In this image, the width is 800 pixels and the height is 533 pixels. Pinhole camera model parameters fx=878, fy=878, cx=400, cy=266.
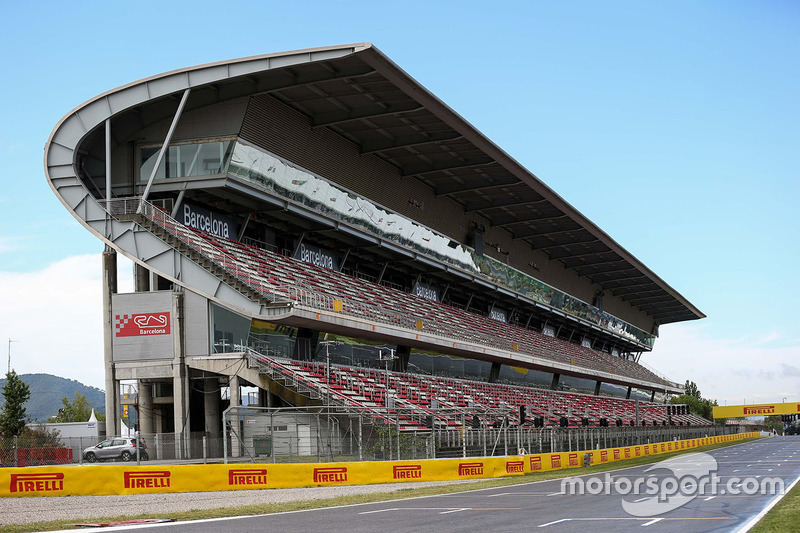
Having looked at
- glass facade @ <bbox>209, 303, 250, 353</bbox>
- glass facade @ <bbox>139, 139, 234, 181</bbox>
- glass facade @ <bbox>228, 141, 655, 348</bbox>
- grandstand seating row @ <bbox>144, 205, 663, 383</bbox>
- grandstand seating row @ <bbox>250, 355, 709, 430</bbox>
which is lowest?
grandstand seating row @ <bbox>250, 355, 709, 430</bbox>

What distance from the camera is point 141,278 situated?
39.6 m

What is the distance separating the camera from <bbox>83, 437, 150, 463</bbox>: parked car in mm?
35094

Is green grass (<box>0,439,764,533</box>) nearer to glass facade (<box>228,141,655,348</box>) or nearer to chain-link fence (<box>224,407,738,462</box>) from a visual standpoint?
chain-link fence (<box>224,407,738,462</box>)

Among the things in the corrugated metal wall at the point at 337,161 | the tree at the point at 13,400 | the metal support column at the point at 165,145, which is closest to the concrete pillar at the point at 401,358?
the corrugated metal wall at the point at 337,161

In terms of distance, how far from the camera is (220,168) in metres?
37.8

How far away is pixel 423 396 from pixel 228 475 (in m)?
21.9

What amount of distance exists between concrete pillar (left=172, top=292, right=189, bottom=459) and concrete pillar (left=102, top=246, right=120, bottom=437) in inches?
105

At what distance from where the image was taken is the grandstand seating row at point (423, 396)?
3631 centimetres

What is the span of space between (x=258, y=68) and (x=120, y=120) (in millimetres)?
7711

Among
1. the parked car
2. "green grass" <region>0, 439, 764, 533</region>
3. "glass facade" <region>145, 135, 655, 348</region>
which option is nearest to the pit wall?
"green grass" <region>0, 439, 764, 533</region>

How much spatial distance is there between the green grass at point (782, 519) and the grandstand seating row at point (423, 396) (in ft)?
50.9

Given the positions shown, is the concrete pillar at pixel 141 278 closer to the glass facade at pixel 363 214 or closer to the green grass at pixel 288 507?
the glass facade at pixel 363 214

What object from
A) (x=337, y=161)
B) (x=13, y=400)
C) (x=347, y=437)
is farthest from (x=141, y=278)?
(x=13, y=400)

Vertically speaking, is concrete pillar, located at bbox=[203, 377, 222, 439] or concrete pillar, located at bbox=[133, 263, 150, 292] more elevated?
concrete pillar, located at bbox=[133, 263, 150, 292]
